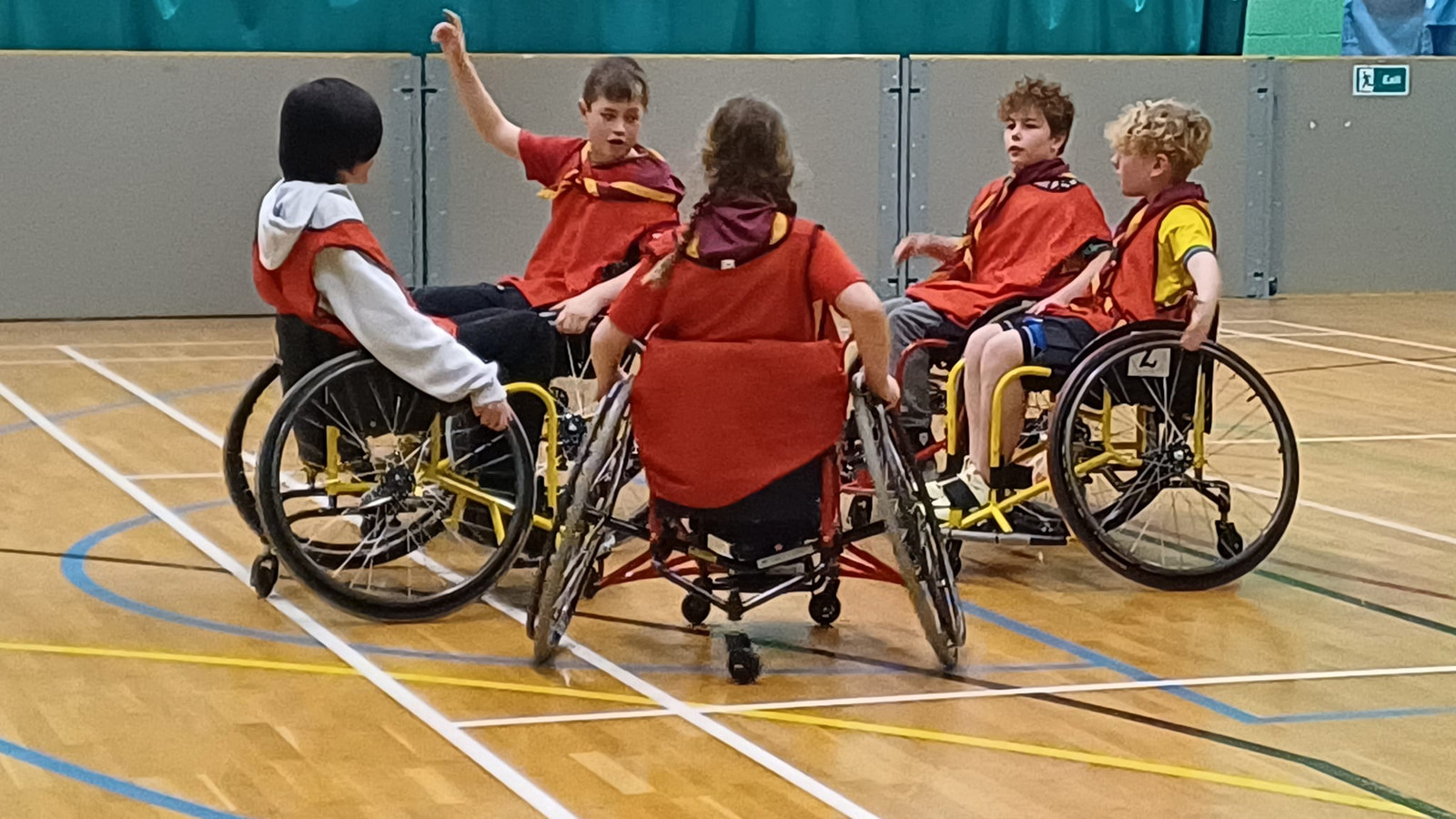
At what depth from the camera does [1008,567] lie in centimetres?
415

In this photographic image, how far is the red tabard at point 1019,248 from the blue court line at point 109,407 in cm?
251

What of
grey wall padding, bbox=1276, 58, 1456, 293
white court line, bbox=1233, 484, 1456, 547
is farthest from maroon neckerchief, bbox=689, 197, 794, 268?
grey wall padding, bbox=1276, 58, 1456, 293

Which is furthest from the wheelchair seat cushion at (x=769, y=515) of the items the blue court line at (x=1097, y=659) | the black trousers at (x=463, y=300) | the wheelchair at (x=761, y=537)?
the black trousers at (x=463, y=300)

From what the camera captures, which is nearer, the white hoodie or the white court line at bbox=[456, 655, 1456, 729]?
the white court line at bbox=[456, 655, 1456, 729]

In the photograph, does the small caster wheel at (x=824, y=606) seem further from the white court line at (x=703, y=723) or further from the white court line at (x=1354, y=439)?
the white court line at (x=1354, y=439)

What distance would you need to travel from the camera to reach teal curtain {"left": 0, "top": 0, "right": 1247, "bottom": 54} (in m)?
8.20

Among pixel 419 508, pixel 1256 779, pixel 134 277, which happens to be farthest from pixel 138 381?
pixel 1256 779

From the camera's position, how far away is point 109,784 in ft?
8.86

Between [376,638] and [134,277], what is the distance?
16.5 ft

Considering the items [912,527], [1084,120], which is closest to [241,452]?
[912,527]

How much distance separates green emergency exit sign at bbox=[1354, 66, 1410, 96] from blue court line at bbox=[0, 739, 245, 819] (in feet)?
24.9

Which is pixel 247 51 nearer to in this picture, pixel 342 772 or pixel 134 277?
pixel 134 277

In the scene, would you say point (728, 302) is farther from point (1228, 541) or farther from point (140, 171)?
point (140, 171)

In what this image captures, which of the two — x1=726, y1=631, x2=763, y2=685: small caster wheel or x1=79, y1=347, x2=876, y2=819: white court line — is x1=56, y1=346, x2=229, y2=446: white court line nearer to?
x1=79, y1=347, x2=876, y2=819: white court line
